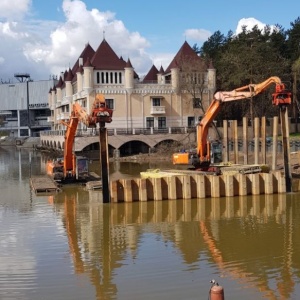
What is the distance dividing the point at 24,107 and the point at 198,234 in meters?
125

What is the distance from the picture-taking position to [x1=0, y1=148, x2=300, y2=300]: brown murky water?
11.7 m

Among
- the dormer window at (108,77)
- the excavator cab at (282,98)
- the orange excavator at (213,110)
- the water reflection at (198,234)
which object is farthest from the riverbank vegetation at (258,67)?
the water reflection at (198,234)

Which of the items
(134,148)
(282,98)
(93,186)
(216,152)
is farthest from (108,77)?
(282,98)

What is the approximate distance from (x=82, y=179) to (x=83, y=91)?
33.4m

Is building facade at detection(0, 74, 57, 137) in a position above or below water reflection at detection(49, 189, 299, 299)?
above

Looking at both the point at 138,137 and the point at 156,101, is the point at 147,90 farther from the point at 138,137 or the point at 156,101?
the point at 138,137

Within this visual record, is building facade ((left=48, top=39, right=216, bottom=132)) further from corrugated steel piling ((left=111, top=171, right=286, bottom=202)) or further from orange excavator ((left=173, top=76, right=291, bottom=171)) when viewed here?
corrugated steel piling ((left=111, top=171, right=286, bottom=202))

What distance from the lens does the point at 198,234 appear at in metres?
17.4

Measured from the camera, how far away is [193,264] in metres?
13.5

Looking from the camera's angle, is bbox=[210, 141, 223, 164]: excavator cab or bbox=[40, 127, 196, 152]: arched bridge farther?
bbox=[40, 127, 196, 152]: arched bridge

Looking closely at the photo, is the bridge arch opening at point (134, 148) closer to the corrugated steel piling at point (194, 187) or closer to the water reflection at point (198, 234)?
the water reflection at point (198, 234)

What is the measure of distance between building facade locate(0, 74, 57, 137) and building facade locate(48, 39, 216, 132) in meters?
66.8

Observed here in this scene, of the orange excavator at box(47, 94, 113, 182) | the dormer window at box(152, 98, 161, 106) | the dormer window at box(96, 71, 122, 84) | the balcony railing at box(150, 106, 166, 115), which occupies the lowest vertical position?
the orange excavator at box(47, 94, 113, 182)

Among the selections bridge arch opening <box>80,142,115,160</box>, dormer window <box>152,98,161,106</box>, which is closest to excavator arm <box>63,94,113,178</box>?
bridge arch opening <box>80,142,115,160</box>
